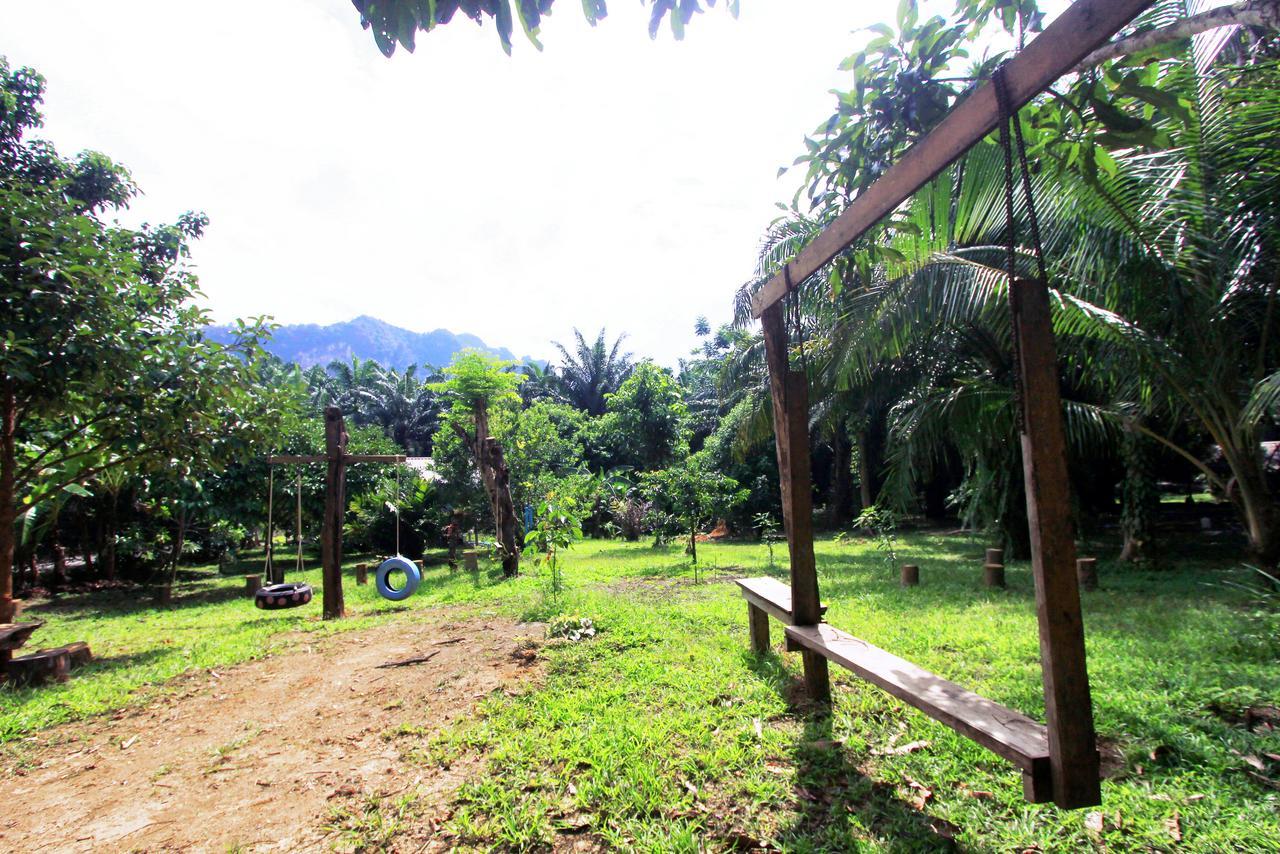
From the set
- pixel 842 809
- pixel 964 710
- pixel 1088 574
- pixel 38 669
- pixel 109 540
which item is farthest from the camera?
pixel 109 540

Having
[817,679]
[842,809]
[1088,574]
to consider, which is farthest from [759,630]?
[1088,574]

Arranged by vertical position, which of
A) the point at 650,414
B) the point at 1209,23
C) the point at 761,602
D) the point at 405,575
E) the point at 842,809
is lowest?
the point at 842,809

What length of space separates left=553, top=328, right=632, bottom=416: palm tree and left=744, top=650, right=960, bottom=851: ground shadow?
28521 mm

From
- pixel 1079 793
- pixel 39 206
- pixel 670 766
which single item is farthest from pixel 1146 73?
pixel 39 206

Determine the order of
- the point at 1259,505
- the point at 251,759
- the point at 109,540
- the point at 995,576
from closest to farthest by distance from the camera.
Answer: the point at 251,759
the point at 1259,505
the point at 995,576
the point at 109,540

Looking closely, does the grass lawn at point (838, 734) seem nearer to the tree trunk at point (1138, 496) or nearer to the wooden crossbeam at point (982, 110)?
the tree trunk at point (1138, 496)

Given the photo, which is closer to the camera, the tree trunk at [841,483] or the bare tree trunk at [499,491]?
the bare tree trunk at [499,491]

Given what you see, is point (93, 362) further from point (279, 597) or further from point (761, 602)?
point (761, 602)

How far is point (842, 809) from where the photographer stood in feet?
9.36

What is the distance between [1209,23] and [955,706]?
306 cm

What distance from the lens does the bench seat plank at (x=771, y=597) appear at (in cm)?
438

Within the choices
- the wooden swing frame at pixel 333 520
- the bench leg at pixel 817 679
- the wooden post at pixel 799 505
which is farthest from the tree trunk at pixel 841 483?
the bench leg at pixel 817 679

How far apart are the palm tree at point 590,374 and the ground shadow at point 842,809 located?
28.5 m

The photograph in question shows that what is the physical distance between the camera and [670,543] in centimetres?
1642
